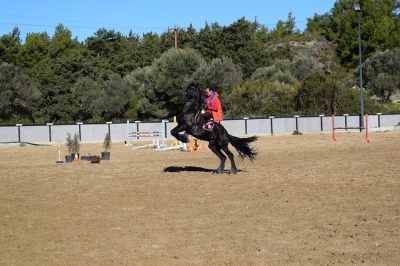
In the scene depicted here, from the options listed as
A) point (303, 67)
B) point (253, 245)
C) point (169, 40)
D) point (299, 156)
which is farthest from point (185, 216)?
point (169, 40)

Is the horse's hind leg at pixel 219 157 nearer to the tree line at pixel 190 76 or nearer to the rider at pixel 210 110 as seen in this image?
the rider at pixel 210 110

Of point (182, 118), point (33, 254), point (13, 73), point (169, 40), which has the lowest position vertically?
point (33, 254)

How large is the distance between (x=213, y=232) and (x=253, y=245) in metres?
0.89

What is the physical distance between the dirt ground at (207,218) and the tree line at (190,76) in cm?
3884

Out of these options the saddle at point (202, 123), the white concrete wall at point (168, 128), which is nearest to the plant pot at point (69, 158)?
the saddle at point (202, 123)

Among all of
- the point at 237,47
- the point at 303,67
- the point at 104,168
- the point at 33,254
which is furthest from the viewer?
the point at 237,47

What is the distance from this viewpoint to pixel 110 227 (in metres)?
8.02

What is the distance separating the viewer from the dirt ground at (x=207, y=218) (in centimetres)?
636

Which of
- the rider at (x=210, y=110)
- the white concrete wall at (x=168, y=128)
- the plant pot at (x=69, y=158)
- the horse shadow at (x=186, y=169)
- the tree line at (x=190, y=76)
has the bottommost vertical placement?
the horse shadow at (x=186, y=169)

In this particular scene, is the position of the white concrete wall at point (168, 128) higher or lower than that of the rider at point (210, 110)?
lower

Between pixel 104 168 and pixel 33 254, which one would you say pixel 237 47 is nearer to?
pixel 104 168

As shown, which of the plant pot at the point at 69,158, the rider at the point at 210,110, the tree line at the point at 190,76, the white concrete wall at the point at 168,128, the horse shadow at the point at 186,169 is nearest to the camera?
the rider at the point at 210,110

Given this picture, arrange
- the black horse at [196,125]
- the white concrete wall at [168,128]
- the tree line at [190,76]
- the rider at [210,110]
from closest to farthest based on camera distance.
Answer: the black horse at [196,125] < the rider at [210,110] < the white concrete wall at [168,128] < the tree line at [190,76]

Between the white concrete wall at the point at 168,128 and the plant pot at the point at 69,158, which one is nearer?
the plant pot at the point at 69,158
